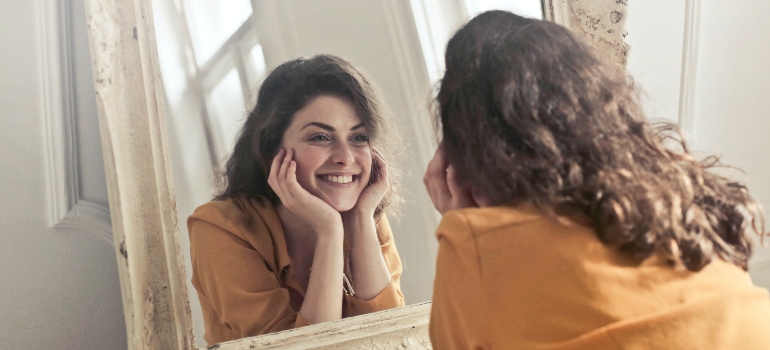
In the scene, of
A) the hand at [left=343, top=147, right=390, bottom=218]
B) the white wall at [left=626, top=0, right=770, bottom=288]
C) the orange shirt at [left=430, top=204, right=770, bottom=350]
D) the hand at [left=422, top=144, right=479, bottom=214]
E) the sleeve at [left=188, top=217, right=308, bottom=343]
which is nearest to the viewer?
the orange shirt at [left=430, top=204, right=770, bottom=350]

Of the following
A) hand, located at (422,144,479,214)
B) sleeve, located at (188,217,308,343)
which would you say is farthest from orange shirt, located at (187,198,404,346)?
hand, located at (422,144,479,214)

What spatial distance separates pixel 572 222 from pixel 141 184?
1.95ft

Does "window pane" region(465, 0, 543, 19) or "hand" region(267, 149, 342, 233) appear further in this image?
"window pane" region(465, 0, 543, 19)

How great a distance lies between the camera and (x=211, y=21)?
986mm

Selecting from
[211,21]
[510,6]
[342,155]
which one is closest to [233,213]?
[342,155]

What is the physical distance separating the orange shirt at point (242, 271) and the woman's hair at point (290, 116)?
33 millimetres

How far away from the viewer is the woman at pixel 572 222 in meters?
0.64

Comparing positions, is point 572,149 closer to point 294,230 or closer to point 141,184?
point 294,230

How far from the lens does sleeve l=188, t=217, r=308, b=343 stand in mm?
946

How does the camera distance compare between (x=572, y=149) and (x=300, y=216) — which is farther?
(x=300, y=216)

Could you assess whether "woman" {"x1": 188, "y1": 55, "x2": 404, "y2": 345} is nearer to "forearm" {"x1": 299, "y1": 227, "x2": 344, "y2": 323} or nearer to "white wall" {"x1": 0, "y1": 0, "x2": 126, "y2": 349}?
"forearm" {"x1": 299, "y1": 227, "x2": 344, "y2": 323}

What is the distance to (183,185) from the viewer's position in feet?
3.12

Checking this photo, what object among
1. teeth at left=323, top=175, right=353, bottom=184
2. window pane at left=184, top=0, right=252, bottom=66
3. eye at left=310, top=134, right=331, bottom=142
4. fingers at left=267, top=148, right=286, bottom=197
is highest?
window pane at left=184, top=0, right=252, bottom=66

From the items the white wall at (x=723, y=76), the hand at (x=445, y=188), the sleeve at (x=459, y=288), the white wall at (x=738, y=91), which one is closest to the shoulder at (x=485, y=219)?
the sleeve at (x=459, y=288)
